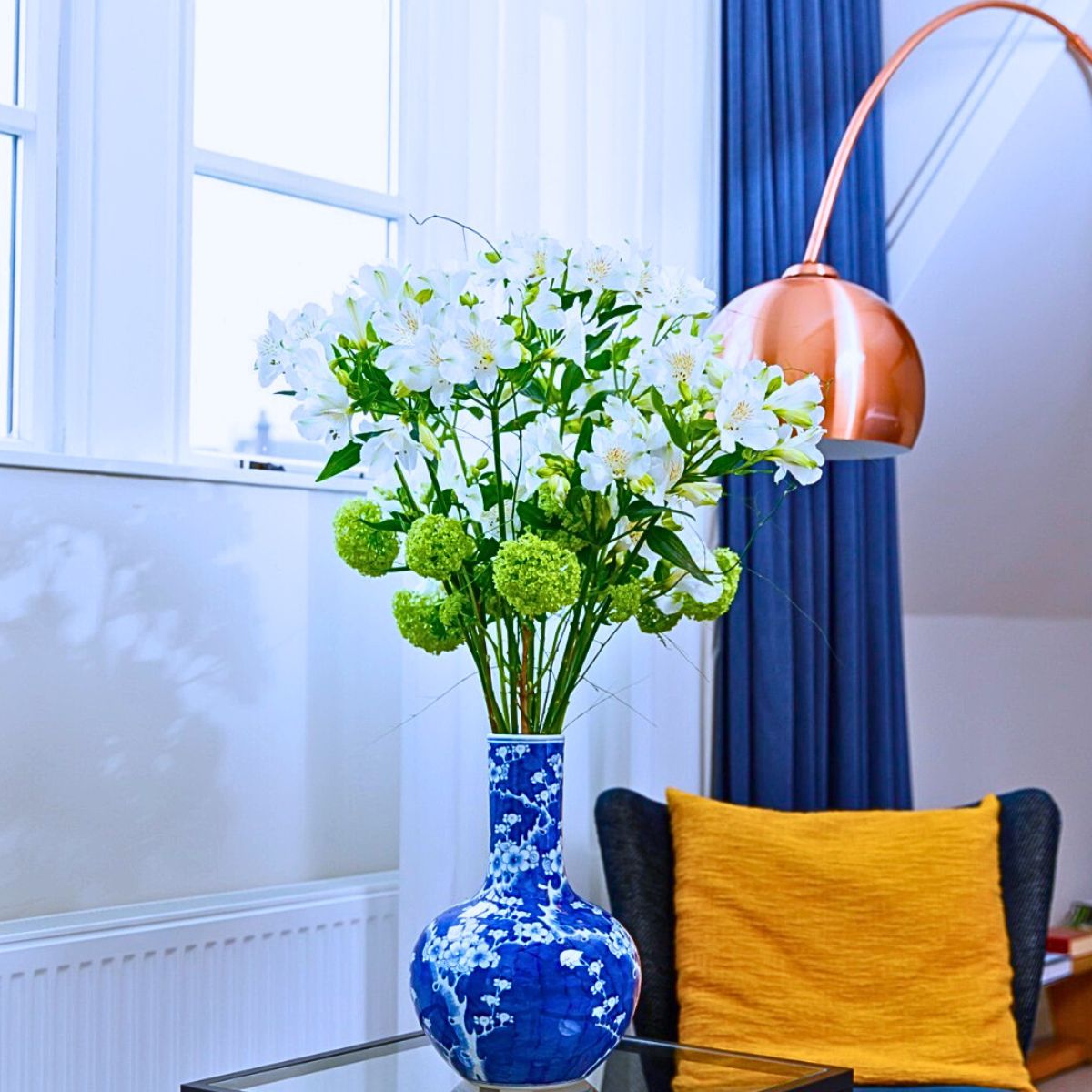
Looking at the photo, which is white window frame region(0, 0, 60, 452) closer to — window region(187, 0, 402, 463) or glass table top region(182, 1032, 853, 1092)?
window region(187, 0, 402, 463)

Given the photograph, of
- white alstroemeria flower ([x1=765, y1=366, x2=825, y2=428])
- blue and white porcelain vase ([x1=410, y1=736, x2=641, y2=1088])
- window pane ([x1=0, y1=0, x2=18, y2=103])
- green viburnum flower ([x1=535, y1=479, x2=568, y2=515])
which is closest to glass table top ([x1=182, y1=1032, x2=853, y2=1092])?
blue and white porcelain vase ([x1=410, y1=736, x2=641, y2=1088])

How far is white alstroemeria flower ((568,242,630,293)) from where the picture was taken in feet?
4.97

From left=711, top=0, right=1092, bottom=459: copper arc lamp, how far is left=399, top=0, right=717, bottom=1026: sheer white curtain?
449 mm

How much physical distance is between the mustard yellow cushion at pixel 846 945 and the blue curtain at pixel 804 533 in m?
0.31

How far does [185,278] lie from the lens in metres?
2.16

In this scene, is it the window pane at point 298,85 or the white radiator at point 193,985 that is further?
the window pane at point 298,85

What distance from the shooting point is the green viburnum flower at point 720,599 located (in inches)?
63.3

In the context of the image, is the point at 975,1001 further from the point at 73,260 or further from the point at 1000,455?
the point at 73,260

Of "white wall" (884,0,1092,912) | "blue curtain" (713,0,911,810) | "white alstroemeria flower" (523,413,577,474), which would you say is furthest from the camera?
"white wall" (884,0,1092,912)

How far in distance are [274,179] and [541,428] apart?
0.92m

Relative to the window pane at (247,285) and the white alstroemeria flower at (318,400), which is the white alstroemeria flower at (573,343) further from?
Answer: the window pane at (247,285)

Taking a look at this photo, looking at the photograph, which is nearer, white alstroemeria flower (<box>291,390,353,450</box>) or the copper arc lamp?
white alstroemeria flower (<box>291,390,353,450</box>)

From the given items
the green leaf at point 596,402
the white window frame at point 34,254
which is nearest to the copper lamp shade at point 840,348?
the green leaf at point 596,402

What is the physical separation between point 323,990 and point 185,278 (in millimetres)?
996
